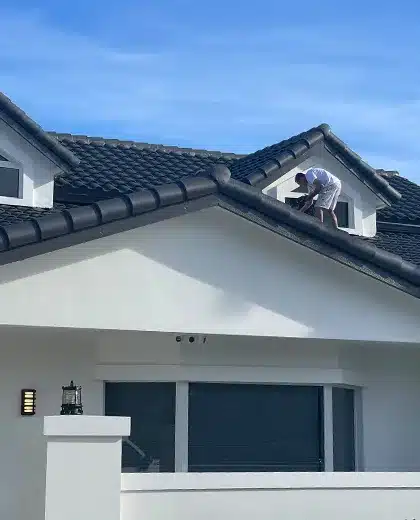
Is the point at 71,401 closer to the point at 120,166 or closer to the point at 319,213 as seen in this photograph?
the point at 319,213

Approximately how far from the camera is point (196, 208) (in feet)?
35.5

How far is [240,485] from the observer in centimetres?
955

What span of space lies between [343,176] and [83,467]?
9.29 m

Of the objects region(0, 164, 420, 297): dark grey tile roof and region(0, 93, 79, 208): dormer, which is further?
region(0, 93, 79, 208): dormer

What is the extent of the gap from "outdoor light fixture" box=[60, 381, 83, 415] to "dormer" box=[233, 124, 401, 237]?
6230 millimetres

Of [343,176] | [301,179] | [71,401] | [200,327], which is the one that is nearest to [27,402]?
[71,401]

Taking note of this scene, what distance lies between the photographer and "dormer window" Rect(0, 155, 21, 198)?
1395 centimetres

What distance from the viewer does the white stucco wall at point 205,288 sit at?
10281 millimetres

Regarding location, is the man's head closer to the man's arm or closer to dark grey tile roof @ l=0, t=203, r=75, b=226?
the man's arm

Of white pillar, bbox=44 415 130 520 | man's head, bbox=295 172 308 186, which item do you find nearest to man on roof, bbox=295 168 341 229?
man's head, bbox=295 172 308 186

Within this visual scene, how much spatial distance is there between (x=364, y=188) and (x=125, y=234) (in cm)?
713

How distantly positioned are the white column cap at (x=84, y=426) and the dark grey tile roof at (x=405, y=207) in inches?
376

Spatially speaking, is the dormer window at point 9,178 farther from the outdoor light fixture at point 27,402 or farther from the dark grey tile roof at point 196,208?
the dark grey tile roof at point 196,208

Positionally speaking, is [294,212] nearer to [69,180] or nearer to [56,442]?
[56,442]
